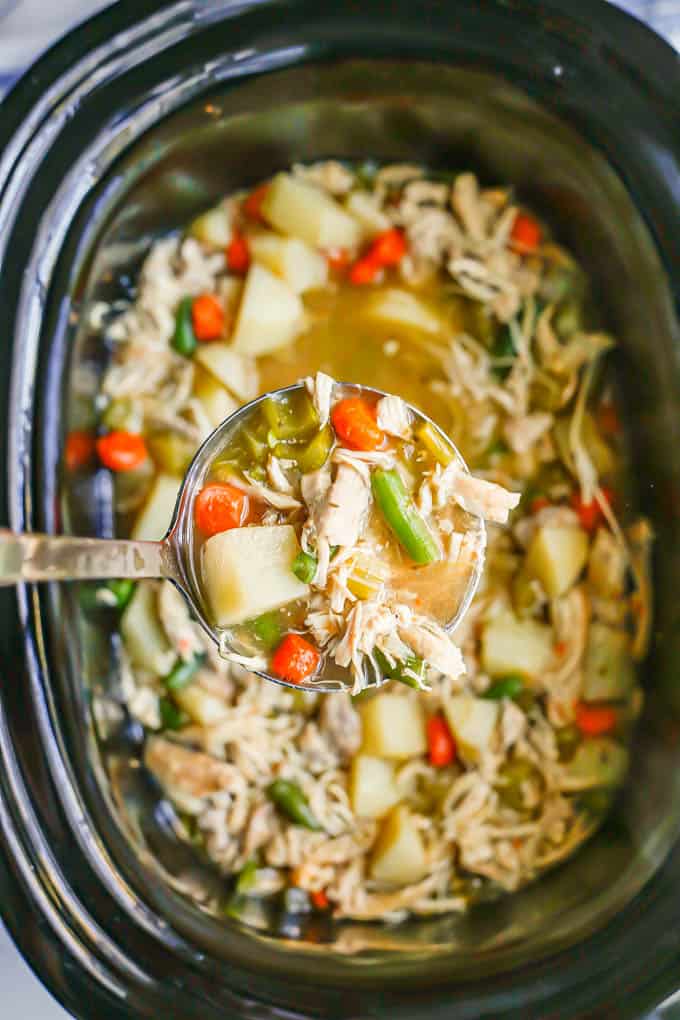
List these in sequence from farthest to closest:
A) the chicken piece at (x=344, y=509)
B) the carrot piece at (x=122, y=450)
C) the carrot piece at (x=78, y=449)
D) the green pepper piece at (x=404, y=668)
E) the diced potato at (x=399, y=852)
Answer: the carrot piece at (x=122, y=450)
the diced potato at (x=399, y=852)
the carrot piece at (x=78, y=449)
the green pepper piece at (x=404, y=668)
the chicken piece at (x=344, y=509)

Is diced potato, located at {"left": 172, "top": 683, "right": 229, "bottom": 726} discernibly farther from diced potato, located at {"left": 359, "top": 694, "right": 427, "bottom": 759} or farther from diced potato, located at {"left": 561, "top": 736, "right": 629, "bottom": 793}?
diced potato, located at {"left": 561, "top": 736, "right": 629, "bottom": 793}

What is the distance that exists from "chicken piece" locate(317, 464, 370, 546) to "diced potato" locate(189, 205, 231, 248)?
1.19 meters

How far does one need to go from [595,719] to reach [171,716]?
1.24 metres

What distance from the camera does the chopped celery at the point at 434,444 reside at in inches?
83.7

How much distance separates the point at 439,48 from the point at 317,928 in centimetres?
240

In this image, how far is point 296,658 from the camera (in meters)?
2.10

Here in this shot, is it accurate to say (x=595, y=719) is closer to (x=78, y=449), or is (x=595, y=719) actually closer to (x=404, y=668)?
(x=404, y=668)

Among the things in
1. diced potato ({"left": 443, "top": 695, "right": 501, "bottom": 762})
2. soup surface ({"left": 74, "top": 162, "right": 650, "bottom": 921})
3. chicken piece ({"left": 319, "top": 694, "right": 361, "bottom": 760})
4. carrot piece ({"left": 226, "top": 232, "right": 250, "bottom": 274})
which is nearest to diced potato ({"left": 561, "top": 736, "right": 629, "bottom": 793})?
soup surface ({"left": 74, "top": 162, "right": 650, "bottom": 921})

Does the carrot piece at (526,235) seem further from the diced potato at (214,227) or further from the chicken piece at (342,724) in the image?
the chicken piece at (342,724)

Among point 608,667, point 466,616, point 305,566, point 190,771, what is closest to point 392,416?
point 305,566

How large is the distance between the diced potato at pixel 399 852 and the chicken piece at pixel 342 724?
229mm

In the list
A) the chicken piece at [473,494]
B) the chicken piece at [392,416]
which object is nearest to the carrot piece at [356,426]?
the chicken piece at [392,416]

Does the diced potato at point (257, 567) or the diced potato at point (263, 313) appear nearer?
the diced potato at point (257, 567)

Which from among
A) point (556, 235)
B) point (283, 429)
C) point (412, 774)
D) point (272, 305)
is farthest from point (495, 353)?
point (412, 774)
